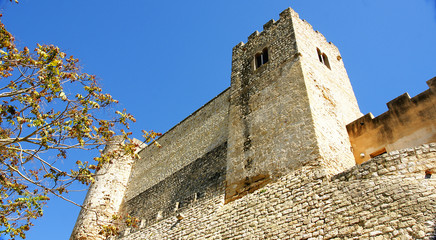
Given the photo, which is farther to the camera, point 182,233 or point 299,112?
point 182,233

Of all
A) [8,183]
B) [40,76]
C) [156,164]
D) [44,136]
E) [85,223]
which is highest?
Result: [156,164]

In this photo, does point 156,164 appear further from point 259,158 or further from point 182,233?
point 259,158

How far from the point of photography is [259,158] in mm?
8766

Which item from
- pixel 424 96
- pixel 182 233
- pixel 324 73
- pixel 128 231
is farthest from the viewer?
pixel 128 231

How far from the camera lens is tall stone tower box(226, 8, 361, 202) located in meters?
8.12

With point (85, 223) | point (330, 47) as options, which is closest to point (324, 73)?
point (330, 47)

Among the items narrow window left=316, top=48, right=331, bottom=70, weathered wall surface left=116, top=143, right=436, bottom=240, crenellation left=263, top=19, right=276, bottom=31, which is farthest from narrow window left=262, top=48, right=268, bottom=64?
weathered wall surface left=116, top=143, right=436, bottom=240

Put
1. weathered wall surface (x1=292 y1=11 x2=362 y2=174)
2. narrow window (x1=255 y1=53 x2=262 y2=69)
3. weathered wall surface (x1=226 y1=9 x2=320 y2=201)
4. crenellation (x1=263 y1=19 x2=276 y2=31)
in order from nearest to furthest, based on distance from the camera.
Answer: weathered wall surface (x1=292 y1=11 x2=362 y2=174) < weathered wall surface (x1=226 y1=9 x2=320 y2=201) < narrow window (x1=255 y1=53 x2=262 y2=69) < crenellation (x1=263 y1=19 x2=276 y2=31)

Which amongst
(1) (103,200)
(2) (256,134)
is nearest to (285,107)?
(2) (256,134)

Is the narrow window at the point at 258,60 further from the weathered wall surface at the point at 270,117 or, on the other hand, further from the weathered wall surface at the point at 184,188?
the weathered wall surface at the point at 184,188

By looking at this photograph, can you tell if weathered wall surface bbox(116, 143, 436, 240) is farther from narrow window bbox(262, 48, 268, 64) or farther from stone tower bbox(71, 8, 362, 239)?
narrow window bbox(262, 48, 268, 64)

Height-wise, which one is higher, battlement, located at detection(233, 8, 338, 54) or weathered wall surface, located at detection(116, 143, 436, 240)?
battlement, located at detection(233, 8, 338, 54)

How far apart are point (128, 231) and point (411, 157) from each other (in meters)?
9.85

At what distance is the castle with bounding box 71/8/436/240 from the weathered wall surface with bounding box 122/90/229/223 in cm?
6
